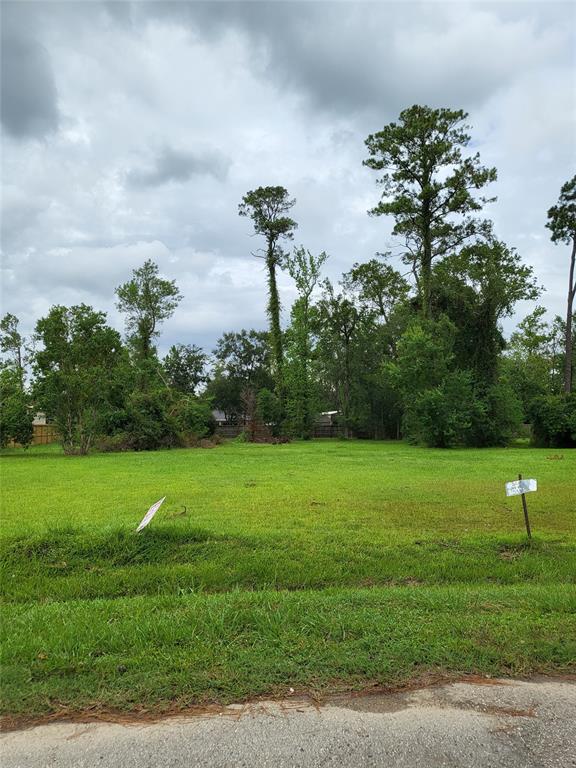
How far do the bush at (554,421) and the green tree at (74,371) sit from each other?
79.3 feet

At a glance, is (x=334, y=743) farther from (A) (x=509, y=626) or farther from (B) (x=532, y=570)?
(B) (x=532, y=570)

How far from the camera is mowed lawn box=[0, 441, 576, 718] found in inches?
121

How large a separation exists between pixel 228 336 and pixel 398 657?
204 feet

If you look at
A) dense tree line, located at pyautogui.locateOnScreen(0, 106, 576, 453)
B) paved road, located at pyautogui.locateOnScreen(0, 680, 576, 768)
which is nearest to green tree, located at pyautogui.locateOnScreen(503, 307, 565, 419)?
dense tree line, located at pyautogui.locateOnScreen(0, 106, 576, 453)

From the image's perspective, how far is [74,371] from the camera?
84.3ft

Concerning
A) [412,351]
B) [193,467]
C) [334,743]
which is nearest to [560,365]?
[412,351]

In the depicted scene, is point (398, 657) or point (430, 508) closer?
point (398, 657)

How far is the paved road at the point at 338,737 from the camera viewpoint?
2309 mm

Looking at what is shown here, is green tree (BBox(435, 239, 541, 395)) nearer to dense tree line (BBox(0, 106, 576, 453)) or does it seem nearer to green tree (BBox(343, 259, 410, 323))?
dense tree line (BBox(0, 106, 576, 453))

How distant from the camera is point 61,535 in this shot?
6.17 metres

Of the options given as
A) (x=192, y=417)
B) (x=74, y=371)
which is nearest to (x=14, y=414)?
(x=74, y=371)

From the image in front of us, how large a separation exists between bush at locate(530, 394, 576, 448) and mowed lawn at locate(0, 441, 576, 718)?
2136cm

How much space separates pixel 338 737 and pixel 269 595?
2041mm

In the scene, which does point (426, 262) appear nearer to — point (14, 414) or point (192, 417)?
point (192, 417)
